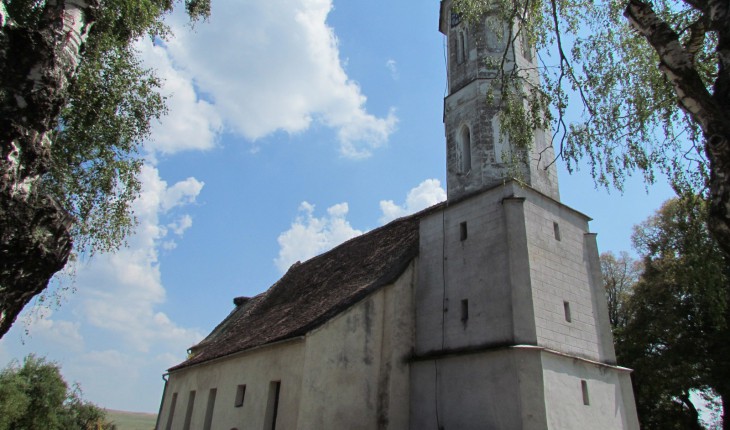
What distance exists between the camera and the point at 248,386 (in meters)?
15.6

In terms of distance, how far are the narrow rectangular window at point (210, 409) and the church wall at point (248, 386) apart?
0.14 metres

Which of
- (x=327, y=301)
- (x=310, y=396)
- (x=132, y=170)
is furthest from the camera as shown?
(x=327, y=301)

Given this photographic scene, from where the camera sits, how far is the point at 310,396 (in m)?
12.7

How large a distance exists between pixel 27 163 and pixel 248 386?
12.8m

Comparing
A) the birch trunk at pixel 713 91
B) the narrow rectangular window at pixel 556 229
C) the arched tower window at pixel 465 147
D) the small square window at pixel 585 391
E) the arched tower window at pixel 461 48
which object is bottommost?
the small square window at pixel 585 391

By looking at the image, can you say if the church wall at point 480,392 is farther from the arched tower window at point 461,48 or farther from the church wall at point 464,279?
the arched tower window at point 461,48

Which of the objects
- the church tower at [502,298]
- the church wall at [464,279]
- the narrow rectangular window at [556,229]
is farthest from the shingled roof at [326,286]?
the narrow rectangular window at [556,229]

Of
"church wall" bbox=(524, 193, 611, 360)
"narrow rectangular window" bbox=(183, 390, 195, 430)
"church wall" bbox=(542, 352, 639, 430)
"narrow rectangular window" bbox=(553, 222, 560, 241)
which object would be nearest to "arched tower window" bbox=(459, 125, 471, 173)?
"church wall" bbox=(524, 193, 611, 360)

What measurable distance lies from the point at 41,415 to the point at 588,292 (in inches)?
1371

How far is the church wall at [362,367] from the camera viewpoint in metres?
13.0

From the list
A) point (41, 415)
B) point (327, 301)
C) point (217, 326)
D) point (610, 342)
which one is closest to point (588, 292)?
point (610, 342)

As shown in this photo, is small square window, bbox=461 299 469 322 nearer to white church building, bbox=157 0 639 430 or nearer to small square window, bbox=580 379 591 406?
white church building, bbox=157 0 639 430

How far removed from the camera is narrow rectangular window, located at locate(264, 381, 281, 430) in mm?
14164

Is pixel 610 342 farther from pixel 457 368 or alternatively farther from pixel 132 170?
pixel 132 170
